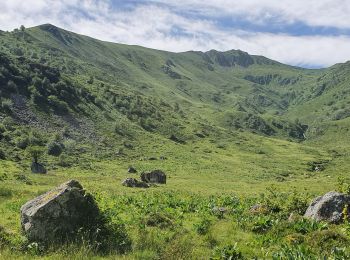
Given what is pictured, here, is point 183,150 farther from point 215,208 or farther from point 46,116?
point 215,208

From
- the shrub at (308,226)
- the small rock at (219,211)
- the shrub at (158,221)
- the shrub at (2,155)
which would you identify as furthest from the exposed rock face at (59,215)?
the shrub at (2,155)

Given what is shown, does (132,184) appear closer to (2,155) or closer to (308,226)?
(308,226)

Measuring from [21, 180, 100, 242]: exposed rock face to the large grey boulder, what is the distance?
10801 mm

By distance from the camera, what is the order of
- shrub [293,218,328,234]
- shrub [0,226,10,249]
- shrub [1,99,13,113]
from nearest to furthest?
shrub [0,226,10,249] → shrub [293,218,328,234] → shrub [1,99,13,113]

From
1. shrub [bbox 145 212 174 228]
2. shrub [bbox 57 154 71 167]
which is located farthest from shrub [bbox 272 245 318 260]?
shrub [bbox 57 154 71 167]

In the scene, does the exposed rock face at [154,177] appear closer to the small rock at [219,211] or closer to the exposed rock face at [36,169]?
the exposed rock face at [36,169]

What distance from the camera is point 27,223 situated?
49.0 feet

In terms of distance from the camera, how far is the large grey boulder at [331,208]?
1909cm

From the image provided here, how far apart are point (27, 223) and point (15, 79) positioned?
146m

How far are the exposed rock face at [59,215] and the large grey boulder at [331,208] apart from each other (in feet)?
35.4

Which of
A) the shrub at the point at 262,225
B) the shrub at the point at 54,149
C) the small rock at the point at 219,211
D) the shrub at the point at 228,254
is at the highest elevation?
the shrub at the point at 228,254

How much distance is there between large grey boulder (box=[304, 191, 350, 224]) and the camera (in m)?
19.1

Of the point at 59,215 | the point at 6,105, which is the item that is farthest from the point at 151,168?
the point at 59,215

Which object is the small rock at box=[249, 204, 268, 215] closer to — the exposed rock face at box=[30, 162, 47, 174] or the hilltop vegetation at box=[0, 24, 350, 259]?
the hilltop vegetation at box=[0, 24, 350, 259]
